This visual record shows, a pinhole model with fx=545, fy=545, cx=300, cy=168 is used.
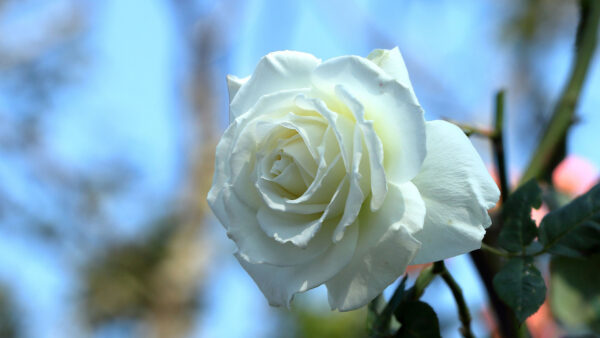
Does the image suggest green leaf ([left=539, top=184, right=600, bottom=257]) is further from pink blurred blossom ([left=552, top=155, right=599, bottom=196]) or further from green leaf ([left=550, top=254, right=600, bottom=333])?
pink blurred blossom ([left=552, top=155, right=599, bottom=196])

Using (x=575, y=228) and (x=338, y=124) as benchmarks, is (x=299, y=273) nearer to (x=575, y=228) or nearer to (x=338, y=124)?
(x=338, y=124)

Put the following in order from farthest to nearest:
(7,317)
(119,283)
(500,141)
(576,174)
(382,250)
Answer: (119,283) < (7,317) < (576,174) < (500,141) < (382,250)

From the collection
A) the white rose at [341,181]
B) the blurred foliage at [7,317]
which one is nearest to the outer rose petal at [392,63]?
the white rose at [341,181]

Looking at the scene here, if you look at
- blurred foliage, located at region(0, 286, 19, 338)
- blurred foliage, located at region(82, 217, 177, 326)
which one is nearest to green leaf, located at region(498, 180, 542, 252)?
blurred foliage, located at region(82, 217, 177, 326)

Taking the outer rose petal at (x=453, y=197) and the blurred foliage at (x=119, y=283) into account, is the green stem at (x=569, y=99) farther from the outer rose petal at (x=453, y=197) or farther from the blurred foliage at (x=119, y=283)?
the blurred foliage at (x=119, y=283)

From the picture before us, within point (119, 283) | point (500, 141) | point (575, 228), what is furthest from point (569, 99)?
point (119, 283)
